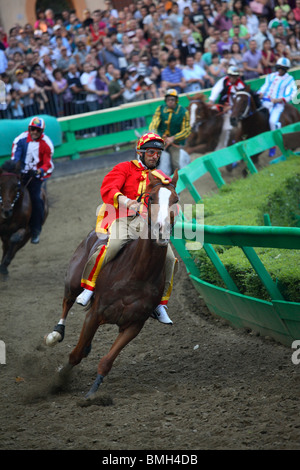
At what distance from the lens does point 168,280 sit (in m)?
6.21

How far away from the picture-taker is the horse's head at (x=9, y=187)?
32.8 feet

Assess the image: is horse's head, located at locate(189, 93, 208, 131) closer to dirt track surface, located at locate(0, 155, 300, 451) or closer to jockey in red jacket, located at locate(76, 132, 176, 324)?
dirt track surface, located at locate(0, 155, 300, 451)

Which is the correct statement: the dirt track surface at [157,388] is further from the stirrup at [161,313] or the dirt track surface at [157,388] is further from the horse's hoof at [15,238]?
the horse's hoof at [15,238]

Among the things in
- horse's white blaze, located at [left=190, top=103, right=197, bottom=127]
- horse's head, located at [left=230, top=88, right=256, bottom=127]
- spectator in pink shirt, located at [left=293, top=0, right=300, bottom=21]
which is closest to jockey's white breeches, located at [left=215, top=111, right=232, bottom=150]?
horse's head, located at [left=230, top=88, right=256, bottom=127]

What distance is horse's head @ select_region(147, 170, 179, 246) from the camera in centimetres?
518

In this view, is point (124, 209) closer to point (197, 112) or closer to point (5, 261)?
point (5, 261)

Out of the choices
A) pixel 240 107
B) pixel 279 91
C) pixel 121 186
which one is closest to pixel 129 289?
pixel 121 186

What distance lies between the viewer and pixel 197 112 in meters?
15.7

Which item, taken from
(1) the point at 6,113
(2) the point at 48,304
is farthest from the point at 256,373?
(1) the point at 6,113

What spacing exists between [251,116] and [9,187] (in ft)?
24.8

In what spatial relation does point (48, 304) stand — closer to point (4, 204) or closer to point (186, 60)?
point (4, 204)

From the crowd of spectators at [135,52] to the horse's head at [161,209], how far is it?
11.0m

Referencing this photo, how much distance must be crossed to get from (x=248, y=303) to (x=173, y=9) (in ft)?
51.2

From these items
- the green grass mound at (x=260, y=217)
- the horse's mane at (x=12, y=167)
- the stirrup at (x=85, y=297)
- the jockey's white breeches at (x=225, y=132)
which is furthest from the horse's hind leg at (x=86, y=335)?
the jockey's white breeches at (x=225, y=132)
